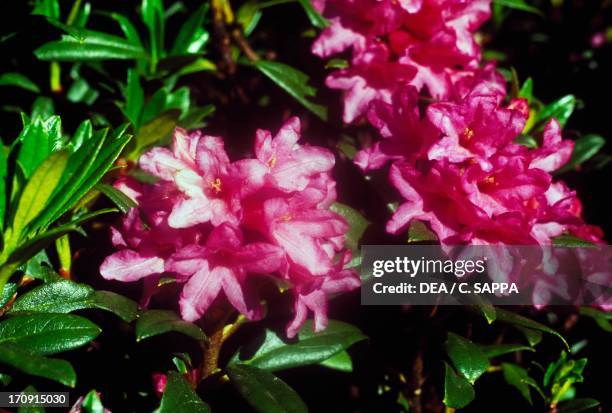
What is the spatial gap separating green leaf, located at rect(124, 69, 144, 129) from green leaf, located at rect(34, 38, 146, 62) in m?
0.10

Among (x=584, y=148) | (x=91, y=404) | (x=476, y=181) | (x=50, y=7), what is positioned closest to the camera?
(x=91, y=404)

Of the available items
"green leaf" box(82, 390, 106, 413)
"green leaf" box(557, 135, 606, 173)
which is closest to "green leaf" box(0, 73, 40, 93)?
"green leaf" box(82, 390, 106, 413)

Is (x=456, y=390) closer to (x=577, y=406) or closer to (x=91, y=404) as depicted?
(x=577, y=406)

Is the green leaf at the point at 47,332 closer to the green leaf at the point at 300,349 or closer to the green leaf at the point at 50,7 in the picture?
the green leaf at the point at 300,349

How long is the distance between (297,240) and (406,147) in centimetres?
→ 45

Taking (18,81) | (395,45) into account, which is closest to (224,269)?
(395,45)

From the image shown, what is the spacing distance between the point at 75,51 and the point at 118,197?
2.04ft

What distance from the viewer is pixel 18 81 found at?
196 centimetres

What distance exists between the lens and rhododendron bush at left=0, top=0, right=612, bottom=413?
1.29 meters

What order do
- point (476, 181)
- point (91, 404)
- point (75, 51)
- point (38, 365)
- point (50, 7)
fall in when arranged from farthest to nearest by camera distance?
1. point (50, 7)
2. point (75, 51)
3. point (476, 181)
4. point (91, 404)
5. point (38, 365)

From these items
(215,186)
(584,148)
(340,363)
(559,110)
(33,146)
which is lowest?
(340,363)

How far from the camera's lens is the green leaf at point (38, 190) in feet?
3.80

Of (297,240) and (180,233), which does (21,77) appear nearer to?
(180,233)

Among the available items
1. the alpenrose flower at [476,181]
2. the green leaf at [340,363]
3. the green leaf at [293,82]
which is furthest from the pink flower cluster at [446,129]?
the green leaf at [340,363]
